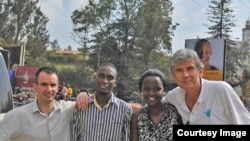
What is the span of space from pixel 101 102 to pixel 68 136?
433 millimetres

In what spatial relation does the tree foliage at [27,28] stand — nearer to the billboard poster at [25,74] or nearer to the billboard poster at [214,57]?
the billboard poster at [25,74]

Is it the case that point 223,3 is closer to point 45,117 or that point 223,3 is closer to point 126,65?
point 126,65

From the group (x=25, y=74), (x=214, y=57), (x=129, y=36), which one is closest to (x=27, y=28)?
(x=129, y=36)

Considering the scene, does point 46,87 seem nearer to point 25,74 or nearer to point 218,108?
point 218,108

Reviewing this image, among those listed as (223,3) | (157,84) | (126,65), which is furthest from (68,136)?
(223,3)

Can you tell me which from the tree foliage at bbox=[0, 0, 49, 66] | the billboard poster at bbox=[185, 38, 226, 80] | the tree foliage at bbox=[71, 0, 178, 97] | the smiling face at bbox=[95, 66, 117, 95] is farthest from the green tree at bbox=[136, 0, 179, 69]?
the smiling face at bbox=[95, 66, 117, 95]

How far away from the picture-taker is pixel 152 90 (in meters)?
3.55

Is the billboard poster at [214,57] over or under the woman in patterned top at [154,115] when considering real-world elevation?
over

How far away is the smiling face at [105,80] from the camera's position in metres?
3.61

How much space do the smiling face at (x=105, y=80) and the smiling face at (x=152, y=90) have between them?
0.31 metres

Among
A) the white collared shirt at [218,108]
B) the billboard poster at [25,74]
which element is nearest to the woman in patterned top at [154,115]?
the white collared shirt at [218,108]

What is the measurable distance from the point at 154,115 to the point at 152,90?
0.74ft

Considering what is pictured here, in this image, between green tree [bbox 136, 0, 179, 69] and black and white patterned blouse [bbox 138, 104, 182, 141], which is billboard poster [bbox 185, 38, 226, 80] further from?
green tree [bbox 136, 0, 179, 69]

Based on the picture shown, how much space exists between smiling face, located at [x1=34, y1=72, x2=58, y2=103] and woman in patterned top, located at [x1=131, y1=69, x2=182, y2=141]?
0.77m
